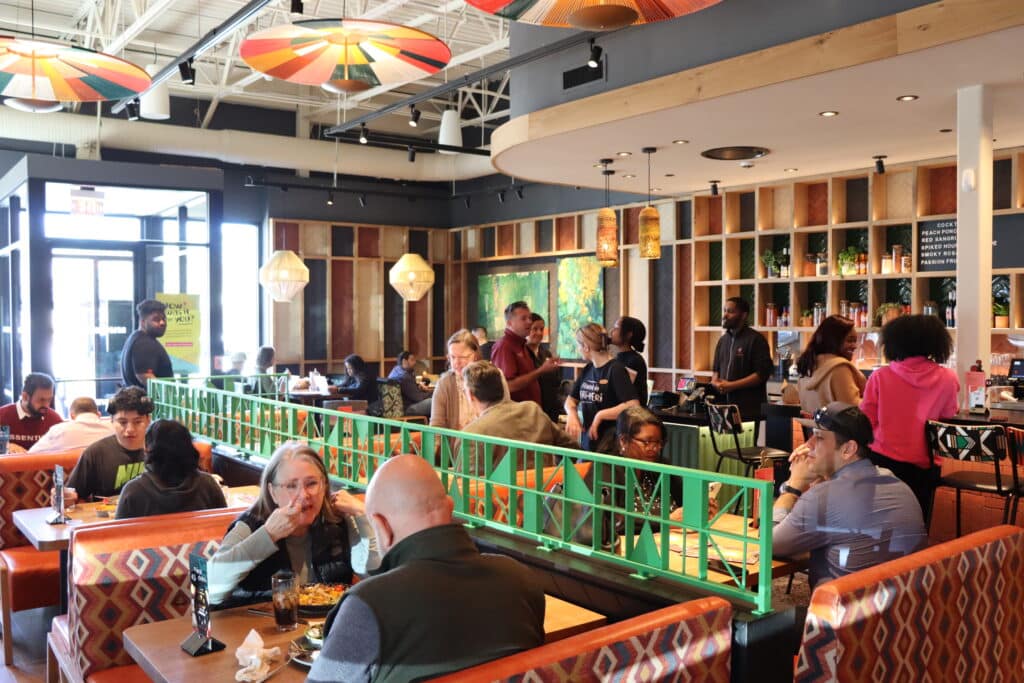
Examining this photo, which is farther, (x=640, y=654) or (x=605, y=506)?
(x=605, y=506)

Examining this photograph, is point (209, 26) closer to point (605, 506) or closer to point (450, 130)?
point (450, 130)

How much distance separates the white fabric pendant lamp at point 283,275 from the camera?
10.4 m

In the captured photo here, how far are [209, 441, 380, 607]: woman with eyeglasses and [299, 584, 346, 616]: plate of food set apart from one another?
150 mm

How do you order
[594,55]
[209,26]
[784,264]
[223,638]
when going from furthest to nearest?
1. [209,26]
2. [784,264]
3. [594,55]
4. [223,638]

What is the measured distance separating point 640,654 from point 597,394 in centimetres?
356

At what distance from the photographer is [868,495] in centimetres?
326

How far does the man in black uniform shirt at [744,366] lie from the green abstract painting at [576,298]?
14.3 ft

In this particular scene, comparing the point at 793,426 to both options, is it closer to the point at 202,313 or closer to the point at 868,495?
the point at 868,495

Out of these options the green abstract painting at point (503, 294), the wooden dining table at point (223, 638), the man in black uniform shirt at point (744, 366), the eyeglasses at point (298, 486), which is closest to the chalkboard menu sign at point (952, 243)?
the man in black uniform shirt at point (744, 366)

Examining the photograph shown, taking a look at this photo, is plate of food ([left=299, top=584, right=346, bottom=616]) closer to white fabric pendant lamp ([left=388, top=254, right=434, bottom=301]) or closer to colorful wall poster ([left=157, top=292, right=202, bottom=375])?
colorful wall poster ([left=157, top=292, right=202, bottom=375])

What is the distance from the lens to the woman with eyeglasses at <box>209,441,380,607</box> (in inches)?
118

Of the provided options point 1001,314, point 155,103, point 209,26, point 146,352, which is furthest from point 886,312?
point 155,103

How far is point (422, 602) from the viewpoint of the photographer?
6.60 ft

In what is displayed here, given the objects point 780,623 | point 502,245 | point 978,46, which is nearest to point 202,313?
point 502,245
